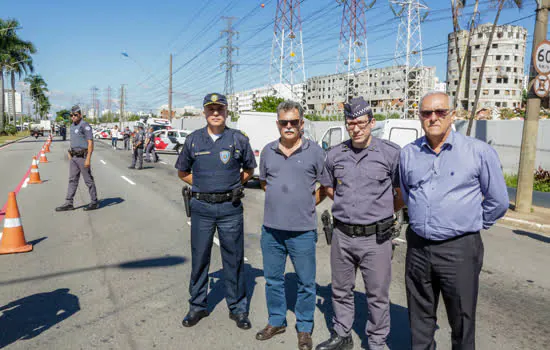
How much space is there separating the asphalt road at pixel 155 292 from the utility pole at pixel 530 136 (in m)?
1.68

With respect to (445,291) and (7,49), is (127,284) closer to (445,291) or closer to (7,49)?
(445,291)

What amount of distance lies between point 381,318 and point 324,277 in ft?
6.63

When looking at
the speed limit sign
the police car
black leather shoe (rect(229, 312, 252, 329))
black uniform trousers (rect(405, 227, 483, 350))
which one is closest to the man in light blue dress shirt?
black uniform trousers (rect(405, 227, 483, 350))

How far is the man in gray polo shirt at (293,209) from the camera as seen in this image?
135 inches

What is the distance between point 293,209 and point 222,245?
0.93 metres

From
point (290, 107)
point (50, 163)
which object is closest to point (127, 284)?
point (290, 107)

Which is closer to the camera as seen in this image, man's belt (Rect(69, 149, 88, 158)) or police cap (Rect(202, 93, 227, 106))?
police cap (Rect(202, 93, 227, 106))

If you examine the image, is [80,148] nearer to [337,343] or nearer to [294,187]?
[294,187]

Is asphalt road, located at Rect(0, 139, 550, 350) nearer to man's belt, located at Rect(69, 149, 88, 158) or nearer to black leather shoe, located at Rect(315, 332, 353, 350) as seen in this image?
black leather shoe, located at Rect(315, 332, 353, 350)

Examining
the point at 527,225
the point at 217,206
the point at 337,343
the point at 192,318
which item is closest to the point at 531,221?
the point at 527,225

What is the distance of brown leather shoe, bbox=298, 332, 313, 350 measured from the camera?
3.46 metres

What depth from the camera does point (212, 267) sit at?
554 cm

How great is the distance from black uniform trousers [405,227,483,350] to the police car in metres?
25.6

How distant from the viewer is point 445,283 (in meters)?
2.73
